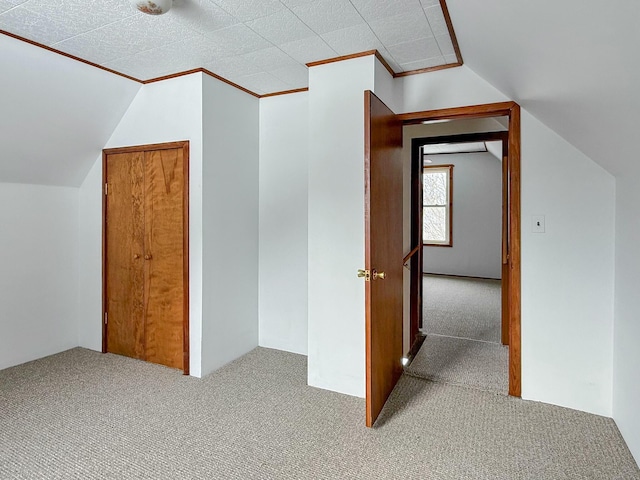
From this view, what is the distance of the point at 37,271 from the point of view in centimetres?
332

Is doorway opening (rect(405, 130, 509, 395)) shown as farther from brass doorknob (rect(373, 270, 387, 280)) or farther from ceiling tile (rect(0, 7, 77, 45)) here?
ceiling tile (rect(0, 7, 77, 45))

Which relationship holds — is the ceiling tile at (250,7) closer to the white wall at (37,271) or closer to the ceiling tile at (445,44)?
the ceiling tile at (445,44)

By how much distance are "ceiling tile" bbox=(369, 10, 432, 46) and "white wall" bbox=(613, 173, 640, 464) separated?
52.5 inches

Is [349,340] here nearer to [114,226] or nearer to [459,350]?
[459,350]

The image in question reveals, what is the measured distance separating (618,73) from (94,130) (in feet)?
11.3

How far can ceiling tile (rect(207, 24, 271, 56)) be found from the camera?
7.52 ft

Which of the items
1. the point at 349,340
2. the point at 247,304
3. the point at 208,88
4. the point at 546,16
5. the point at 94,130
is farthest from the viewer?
the point at 247,304

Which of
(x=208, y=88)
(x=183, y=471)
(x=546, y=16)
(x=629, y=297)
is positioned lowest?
(x=183, y=471)

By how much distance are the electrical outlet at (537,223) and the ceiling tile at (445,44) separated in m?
1.19

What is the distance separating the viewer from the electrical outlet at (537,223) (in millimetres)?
2523

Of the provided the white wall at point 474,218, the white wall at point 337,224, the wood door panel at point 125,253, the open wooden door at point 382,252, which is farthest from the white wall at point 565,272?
the white wall at point 474,218

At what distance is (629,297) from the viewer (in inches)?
81.9

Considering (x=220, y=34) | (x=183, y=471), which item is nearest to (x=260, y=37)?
(x=220, y=34)

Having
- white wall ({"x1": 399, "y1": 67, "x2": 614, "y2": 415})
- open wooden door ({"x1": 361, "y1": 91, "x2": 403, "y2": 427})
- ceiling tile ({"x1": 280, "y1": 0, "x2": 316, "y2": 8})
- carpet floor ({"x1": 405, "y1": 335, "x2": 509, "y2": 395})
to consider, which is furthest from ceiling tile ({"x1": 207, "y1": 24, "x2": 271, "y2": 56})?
carpet floor ({"x1": 405, "y1": 335, "x2": 509, "y2": 395})
